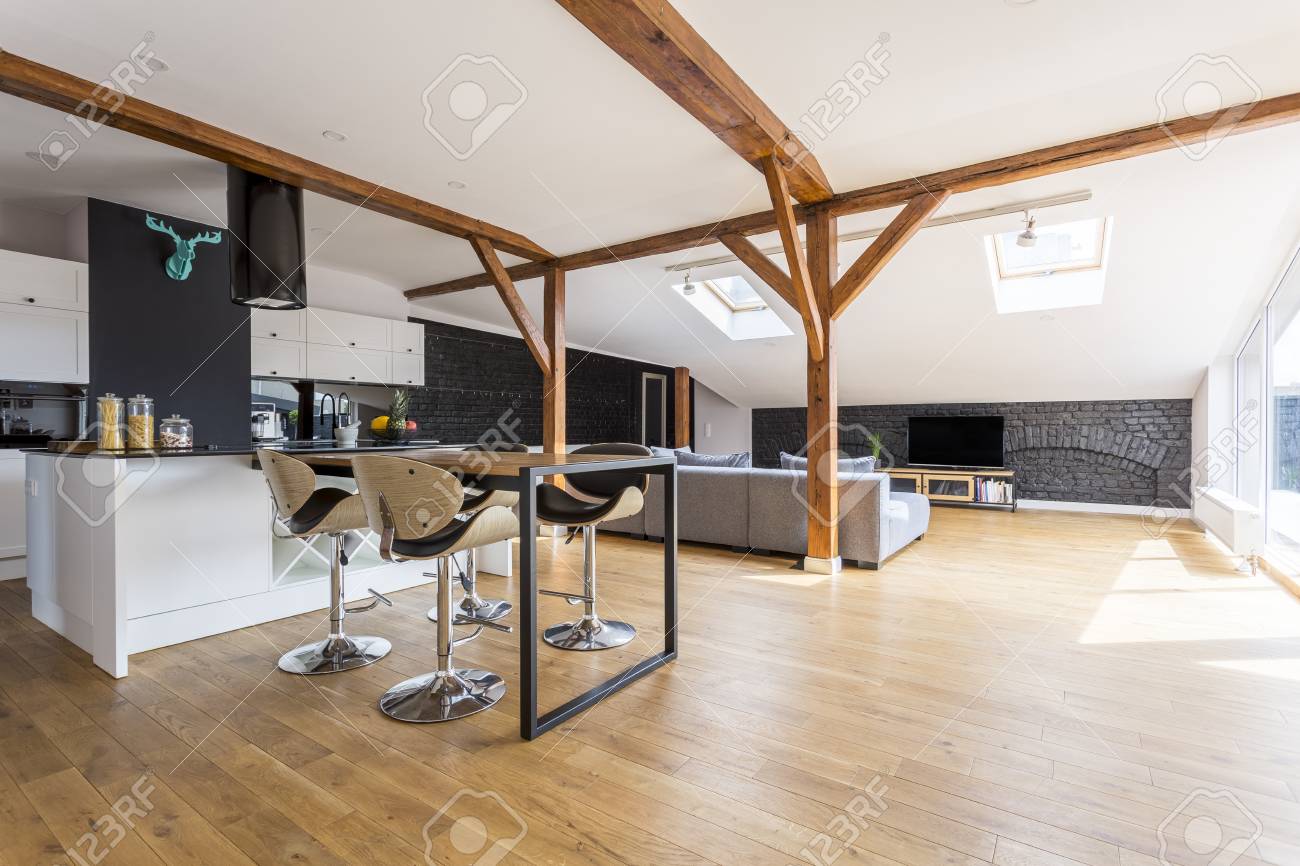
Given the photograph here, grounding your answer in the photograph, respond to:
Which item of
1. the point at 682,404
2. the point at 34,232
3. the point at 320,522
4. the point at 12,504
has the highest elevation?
the point at 34,232

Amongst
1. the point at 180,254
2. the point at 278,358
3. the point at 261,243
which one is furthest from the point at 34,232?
the point at 261,243

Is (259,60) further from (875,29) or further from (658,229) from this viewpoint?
(658,229)

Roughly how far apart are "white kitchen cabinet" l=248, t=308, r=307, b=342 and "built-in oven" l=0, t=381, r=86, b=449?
1.28 meters

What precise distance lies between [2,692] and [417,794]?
1.79 meters

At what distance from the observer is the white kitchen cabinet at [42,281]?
155 inches

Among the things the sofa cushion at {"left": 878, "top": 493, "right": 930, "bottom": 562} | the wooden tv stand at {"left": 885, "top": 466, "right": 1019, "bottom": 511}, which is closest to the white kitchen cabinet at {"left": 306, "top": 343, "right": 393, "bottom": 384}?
the sofa cushion at {"left": 878, "top": 493, "right": 930, "bottom": 562}

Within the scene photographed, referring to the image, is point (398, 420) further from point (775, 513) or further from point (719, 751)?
point (719, 751)

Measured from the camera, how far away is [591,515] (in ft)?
8.44

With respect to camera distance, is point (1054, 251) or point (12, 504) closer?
point (12, 504)

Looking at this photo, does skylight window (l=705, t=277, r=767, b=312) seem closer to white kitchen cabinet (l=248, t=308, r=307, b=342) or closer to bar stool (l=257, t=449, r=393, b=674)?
white kitchen cabinet (l=248, t=308, r=307, b=342)

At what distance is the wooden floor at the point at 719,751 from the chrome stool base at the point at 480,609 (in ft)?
0.57

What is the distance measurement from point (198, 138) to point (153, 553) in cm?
214

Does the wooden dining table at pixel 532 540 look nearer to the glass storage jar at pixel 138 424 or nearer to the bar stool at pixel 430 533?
the bar stool at pixel 430 533

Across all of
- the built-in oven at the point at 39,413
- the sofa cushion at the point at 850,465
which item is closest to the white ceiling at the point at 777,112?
the built-in oven at the point at 39,413
